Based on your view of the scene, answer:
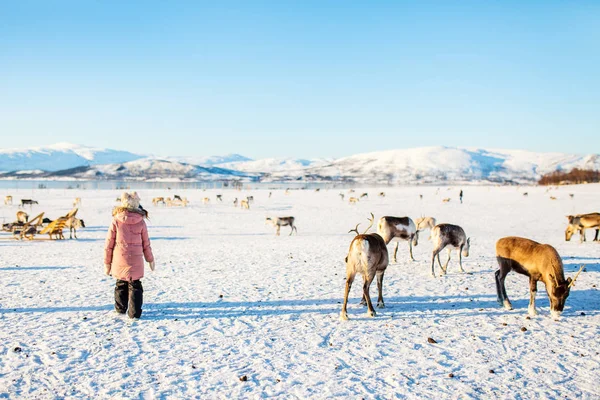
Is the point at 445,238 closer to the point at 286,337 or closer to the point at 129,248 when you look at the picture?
the point at 286,337

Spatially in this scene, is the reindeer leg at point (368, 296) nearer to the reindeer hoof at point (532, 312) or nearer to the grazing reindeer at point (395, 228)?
the reindeer hoof at point (532, 312)

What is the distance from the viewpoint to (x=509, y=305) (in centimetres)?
847

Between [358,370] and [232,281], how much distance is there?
5.92 m

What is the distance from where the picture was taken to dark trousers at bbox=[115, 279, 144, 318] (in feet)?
25.0

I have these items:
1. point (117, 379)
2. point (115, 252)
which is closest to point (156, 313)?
point (115, 252)

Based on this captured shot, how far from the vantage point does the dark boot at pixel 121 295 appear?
25.8 feet

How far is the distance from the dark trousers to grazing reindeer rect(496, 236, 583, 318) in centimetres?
733

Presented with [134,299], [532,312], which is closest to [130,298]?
[134,299]

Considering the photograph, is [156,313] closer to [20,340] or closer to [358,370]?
[20,340]

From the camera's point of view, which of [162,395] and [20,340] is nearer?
[162,395]

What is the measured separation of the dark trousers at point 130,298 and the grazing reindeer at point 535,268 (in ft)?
24.0

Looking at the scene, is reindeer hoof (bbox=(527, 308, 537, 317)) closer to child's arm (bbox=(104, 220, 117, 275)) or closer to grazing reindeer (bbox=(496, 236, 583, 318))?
grazing reindeer (bbox=(496, 236, 583, 318))

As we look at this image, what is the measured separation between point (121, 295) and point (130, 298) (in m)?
0.38

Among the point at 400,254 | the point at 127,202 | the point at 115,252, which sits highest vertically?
the point at 127,202
